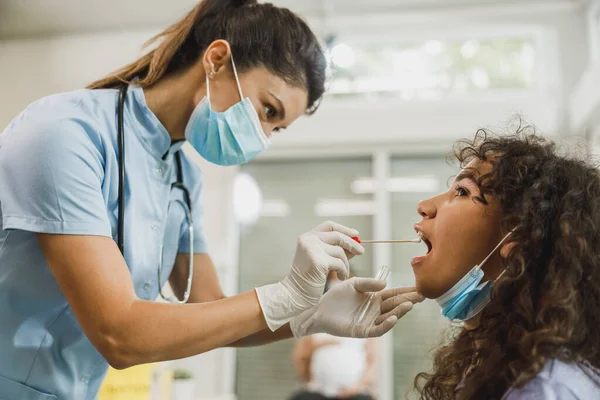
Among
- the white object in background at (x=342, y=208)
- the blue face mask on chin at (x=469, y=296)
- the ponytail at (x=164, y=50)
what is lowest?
the white object in background at (x=342, y=208)

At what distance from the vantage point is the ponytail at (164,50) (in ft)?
4.23

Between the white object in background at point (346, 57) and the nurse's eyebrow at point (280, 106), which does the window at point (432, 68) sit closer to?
the white object in background at point (346, 57)

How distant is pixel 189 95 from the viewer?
131 centimetres

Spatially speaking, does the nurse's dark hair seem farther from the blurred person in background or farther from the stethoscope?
the blurred person in background

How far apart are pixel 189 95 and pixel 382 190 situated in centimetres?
282

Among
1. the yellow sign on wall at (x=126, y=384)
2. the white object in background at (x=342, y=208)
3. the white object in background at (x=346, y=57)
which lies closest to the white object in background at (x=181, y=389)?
the yellow sign on wall at (x=126, y=384)

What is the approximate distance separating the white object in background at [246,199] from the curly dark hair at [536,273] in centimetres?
310

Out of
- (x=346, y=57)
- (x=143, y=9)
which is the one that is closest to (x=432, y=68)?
(x=346, y=57)

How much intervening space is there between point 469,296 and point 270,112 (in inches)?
23.1

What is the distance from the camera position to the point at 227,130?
1337 millimetres

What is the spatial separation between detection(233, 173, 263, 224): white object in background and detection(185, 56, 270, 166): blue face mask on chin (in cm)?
286

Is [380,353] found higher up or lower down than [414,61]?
lower down

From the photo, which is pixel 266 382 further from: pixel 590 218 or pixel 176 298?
pixel 590 218

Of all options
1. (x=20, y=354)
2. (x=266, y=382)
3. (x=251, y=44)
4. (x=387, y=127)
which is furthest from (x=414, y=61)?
(x=20, y=354)
